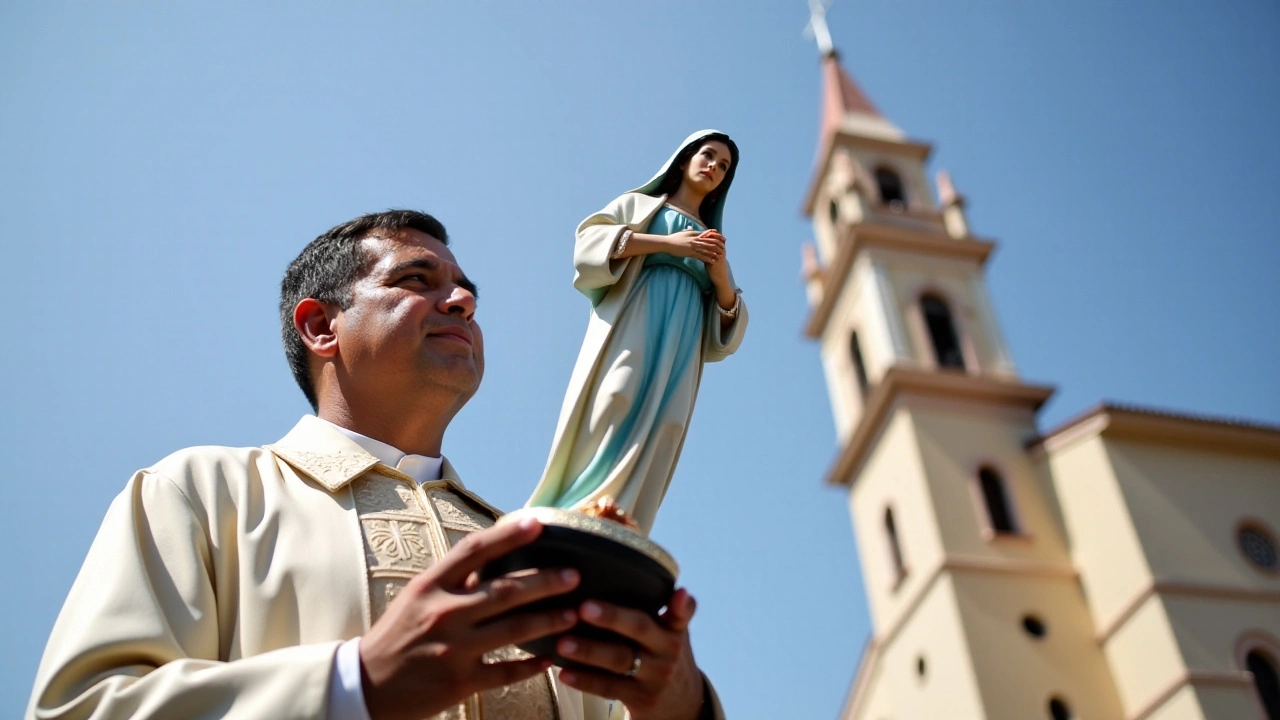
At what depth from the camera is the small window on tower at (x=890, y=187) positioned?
28.6 metres

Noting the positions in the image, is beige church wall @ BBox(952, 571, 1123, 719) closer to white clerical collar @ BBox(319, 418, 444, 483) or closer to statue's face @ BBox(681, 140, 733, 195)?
statue's face @ BBox(681, 140, 733, 195)

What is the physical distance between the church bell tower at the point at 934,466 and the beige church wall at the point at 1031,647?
27 mm

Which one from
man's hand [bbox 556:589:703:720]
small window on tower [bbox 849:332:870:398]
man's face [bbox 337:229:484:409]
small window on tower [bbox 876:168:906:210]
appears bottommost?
man's hand [bbox 556:589:703:720]

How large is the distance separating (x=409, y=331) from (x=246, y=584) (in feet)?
2.38

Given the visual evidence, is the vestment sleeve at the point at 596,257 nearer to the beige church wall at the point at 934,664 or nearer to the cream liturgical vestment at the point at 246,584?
the cream liturgical vestment at the point at 246,584

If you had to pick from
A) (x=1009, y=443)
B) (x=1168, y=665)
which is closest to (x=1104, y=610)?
(x=1168, y=665)

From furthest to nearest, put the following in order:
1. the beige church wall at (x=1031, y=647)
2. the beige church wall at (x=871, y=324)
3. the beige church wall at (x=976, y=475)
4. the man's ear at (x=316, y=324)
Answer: the beige church wall at (x=871, y=324)
the beige church wall at (x=976, y=475)
the beige church wall at (x=1031, y=647)
the man's ear at (x=316, y=324)

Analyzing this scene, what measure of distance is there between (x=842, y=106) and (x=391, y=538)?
98.3 ft

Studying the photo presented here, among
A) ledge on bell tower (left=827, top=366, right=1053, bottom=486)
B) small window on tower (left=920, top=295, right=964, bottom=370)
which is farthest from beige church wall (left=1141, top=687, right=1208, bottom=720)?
small window on tower (left=920, top=295, right=964, bottom=370)

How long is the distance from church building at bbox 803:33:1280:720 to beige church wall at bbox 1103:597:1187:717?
33 mm

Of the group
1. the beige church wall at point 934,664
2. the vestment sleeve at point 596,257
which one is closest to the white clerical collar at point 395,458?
the vestment sleeve at point 596,257

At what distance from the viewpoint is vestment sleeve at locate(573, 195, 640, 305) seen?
8.90ft

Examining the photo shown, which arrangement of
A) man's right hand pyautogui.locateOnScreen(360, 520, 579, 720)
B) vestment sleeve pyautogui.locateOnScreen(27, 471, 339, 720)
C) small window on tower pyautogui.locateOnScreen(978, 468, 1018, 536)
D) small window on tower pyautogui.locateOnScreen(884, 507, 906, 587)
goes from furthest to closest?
small window on tower pyautogui.locateOnScreen(884, 507, 906, 587), small window on tower pyautogui.locateOnScreen(978, 468, 1018, 536), vestment sleeve pyautogui.locateOnScreen(27, 471, 339, 720), man's right hand pyautogui.locateOnScreen(360, 520, 579, 720)

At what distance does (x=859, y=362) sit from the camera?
2583cm
